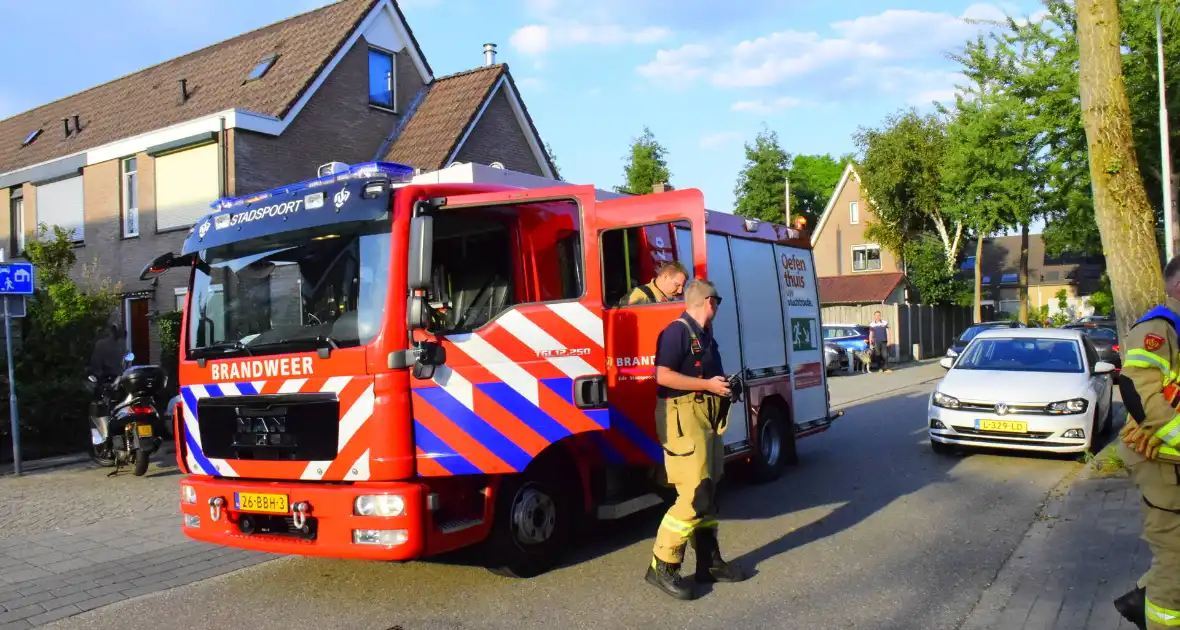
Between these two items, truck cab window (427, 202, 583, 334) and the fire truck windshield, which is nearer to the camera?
the fire truck windshield

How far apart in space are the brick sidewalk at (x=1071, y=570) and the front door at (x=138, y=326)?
17206 millimetres

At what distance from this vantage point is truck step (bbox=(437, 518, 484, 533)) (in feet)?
18.1

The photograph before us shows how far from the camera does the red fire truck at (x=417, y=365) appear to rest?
18.0 ft

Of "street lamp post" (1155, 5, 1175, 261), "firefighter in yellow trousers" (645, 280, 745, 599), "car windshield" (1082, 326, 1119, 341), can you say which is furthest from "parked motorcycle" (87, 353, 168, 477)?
"car windshield" (1082, 326, 1119, 341)

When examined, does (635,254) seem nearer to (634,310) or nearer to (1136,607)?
(634,310)

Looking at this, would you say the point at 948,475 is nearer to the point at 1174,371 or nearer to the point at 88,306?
the point at 1174,371

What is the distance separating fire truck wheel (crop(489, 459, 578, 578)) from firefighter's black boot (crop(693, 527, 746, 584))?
0.96 meters

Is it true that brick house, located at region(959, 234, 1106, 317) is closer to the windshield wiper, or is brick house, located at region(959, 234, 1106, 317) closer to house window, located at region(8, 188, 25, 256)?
house window, located at region(8, 188, 25, 256)

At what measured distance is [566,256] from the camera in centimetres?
618

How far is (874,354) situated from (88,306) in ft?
71.0

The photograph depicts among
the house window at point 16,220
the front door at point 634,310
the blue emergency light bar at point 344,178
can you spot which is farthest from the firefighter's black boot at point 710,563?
the house window at point 16,220

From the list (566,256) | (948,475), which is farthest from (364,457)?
(948,475)

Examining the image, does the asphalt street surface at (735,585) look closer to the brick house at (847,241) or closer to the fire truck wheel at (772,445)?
the fire truck wheel at (772,445)

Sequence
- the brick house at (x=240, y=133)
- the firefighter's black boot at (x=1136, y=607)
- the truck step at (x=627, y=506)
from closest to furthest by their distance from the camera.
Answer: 1. the firefighter's black boot at (x=1136, y=607)
2. the truck step at (x=627, y=506)
3. the brick house at (x=240, y=133)
